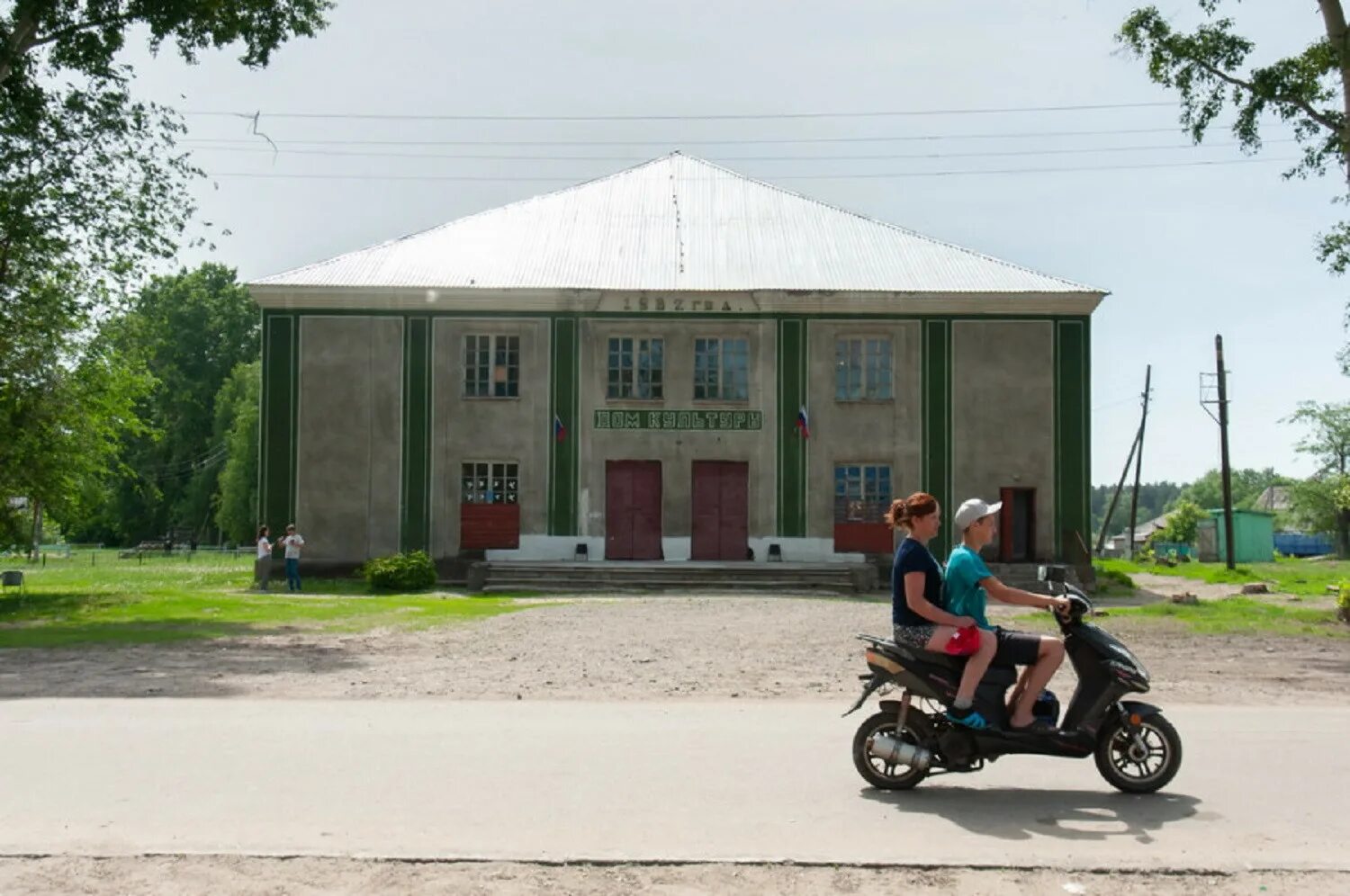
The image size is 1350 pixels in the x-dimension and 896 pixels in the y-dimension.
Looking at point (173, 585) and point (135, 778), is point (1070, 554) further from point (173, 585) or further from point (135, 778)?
point (135, 778)

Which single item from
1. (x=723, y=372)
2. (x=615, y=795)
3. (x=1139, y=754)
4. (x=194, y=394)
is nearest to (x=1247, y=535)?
(x=723, y=372)

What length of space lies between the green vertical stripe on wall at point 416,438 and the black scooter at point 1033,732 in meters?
26.2

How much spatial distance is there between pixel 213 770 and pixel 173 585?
86.4 feet

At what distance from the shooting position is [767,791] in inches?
288

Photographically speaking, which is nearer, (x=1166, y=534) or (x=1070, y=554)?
(x=1070, y=554)

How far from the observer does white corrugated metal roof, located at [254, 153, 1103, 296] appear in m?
33.3

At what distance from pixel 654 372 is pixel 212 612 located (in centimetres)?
1423

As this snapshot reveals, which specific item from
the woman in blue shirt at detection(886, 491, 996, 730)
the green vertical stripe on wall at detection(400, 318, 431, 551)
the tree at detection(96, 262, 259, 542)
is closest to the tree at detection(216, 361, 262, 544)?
the tree at detection(96, 262, 259, 542)

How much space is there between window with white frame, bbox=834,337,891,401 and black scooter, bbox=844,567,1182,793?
1026 inches

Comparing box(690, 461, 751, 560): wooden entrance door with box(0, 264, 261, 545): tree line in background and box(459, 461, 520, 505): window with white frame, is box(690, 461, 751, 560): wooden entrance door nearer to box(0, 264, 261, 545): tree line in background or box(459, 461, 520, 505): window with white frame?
box(459, 461, 520, 505): window with white frame

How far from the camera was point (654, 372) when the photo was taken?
33375mm

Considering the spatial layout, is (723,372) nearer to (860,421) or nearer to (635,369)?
(635,369)

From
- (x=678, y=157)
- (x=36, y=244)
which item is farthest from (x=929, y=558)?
(x=678, y=157)

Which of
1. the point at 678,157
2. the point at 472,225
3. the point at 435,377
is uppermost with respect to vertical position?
the point at 678,157
